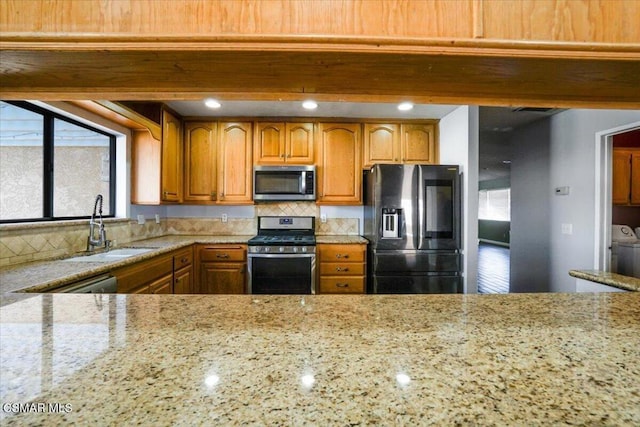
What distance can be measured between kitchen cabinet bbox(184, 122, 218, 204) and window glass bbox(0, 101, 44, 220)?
1.37m

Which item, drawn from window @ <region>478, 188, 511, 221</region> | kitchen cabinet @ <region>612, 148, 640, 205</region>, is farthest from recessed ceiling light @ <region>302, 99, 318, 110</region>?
window @ <region>478, 188, 511, 221</region>

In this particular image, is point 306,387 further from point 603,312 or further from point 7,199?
point 7,199

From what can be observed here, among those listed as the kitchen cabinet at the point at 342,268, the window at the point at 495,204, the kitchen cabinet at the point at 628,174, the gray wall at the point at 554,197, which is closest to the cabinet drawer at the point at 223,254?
the kitchen cabinet at the point at 342,268

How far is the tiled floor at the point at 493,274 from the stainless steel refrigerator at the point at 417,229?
1.38 metres

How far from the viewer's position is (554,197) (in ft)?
10.9

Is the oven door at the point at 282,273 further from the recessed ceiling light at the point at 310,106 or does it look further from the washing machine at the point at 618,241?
the washing machine at the point at 618,241

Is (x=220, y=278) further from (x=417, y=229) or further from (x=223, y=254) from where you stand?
(x=417, y=229)

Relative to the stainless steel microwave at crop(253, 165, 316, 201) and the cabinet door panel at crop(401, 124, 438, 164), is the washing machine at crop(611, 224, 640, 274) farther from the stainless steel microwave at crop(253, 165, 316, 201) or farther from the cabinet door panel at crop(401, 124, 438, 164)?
the stainless steel microwave at crop(253, 165, 316, 201)

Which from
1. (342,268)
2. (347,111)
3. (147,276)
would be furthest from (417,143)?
(147,276)

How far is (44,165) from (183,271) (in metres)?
1.33

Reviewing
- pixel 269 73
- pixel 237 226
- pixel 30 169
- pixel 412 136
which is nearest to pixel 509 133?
pixel 412 136

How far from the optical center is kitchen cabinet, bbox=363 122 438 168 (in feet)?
11.3

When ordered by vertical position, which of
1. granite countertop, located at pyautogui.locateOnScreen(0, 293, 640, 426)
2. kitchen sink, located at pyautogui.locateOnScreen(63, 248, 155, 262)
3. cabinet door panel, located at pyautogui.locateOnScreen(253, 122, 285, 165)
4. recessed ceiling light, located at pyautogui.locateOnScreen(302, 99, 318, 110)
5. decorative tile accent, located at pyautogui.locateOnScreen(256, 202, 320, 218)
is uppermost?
recessed ceiling light, located at pyautogui.locateOnScreen(302, 99, 318, 110)

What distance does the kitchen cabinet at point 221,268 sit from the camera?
3.06m
